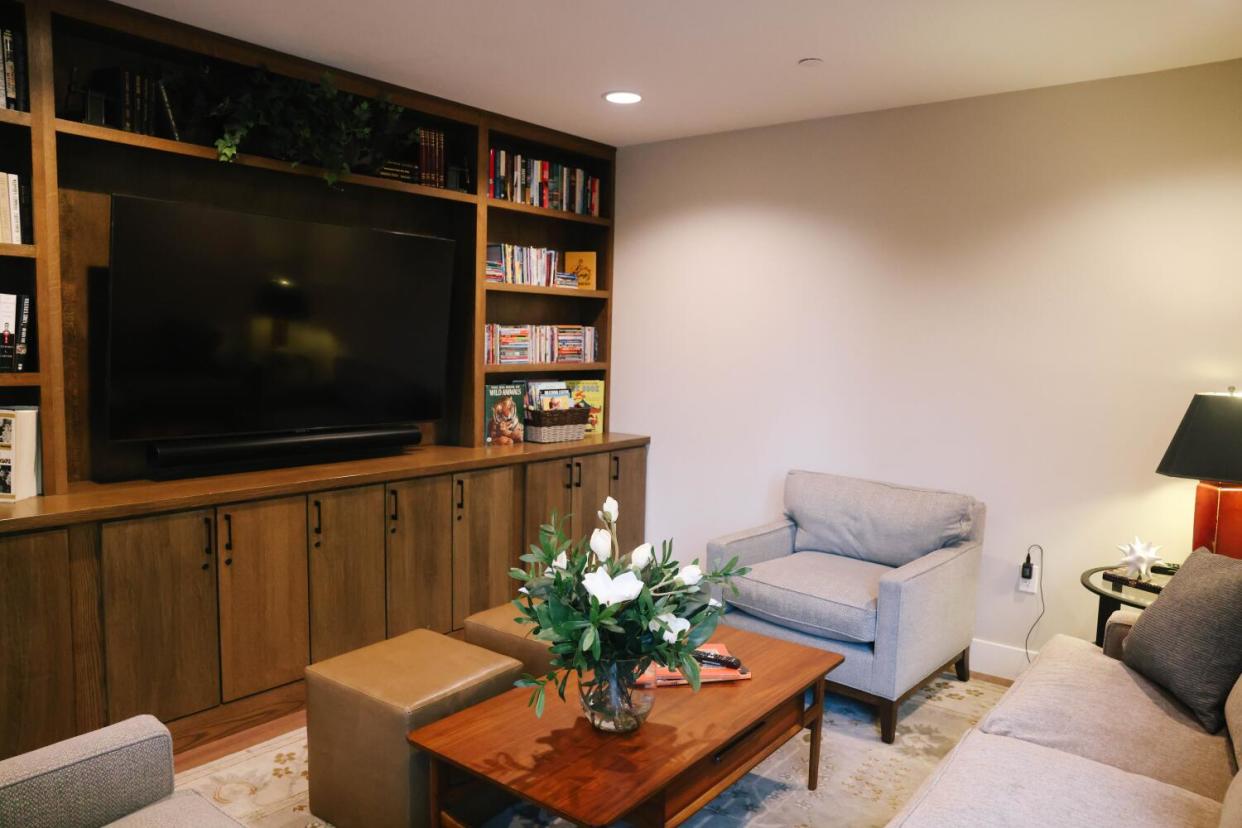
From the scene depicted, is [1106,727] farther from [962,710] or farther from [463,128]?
[463,128]

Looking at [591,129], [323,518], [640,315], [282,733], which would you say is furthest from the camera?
[640,315]

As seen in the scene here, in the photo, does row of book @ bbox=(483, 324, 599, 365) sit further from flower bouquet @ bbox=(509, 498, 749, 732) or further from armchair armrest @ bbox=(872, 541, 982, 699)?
flower bouquet @ bbox=(509, 498, 749, 732)

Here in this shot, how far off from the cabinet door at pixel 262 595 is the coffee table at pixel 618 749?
1113 mm

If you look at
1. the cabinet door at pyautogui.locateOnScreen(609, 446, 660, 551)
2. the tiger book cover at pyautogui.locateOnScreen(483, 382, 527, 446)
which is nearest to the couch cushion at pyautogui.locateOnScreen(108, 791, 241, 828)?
the tiger book cover at pyautogui.locateOnScreen(483, 382, 527, 446)

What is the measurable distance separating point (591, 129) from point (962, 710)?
3087 mm

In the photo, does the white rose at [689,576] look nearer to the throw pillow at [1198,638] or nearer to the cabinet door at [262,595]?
the throw pillow at [1198,638]

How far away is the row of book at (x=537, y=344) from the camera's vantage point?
4.17m

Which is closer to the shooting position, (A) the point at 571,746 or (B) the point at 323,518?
(A) the point at 571,746

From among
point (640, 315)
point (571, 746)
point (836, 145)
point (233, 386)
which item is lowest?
point (571, 746)

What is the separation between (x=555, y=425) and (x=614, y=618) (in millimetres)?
2448

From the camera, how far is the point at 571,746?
1.98 metres

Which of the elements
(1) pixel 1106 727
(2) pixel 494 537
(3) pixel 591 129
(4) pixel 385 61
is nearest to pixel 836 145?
(3) pixel 591 129

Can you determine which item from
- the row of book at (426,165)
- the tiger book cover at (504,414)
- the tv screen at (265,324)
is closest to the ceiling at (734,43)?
the row of book at (426,165)

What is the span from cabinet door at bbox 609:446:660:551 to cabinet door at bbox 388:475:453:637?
1.09 m
